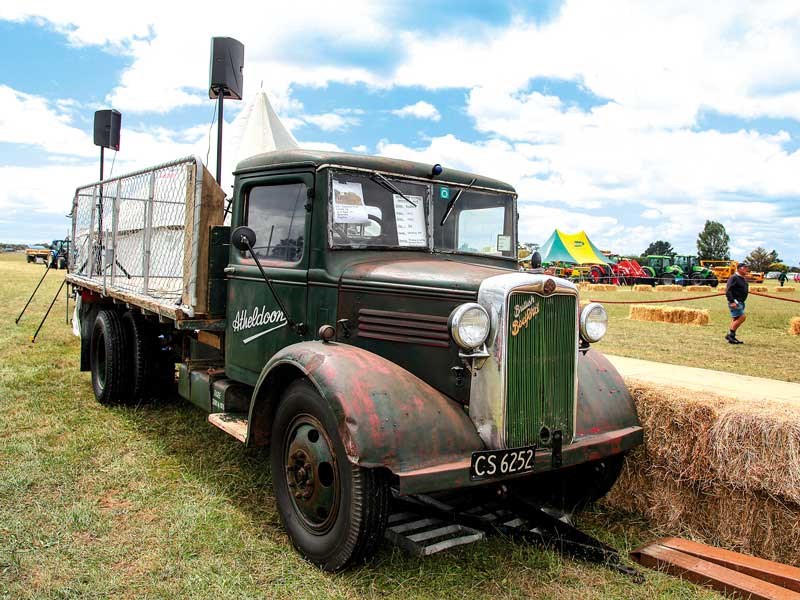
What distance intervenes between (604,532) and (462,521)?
974 mm

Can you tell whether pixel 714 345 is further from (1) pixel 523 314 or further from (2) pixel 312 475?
(2) pixel 312 475

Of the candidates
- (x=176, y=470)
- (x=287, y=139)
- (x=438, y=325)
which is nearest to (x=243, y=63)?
(x=287, y=139)

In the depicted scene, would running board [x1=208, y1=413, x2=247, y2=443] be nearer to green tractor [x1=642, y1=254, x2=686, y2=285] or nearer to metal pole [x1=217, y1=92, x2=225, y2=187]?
metal pole [x1=217, y1=92, x2=225, y2=187]

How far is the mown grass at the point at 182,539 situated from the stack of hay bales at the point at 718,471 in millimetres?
252

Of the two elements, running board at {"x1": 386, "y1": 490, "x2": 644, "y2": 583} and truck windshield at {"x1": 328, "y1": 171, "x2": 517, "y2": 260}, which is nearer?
running board at {"x1": 386, "y1": 490, "x2": 644, "y2": 583}

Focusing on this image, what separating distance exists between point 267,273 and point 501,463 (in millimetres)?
2171

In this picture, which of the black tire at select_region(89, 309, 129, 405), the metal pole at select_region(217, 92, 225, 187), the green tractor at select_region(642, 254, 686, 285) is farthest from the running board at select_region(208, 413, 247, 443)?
the green tractor at select_region(642, 254, 686, 285)

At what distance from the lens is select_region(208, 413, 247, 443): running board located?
421cm

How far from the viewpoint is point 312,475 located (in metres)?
3.58

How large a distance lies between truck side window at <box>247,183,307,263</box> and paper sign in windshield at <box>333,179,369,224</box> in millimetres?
253

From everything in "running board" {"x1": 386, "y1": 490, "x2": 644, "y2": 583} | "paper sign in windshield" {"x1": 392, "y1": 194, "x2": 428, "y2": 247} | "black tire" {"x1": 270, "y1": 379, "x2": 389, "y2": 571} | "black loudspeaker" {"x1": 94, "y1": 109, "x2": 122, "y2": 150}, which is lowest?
"running board" {"x1": 386, "y1": 490, "x2": 644, "y2": 583}

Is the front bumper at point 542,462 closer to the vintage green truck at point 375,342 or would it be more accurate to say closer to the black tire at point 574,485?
the vintage green truck at point 375,342

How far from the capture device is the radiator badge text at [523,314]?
3.43 metres

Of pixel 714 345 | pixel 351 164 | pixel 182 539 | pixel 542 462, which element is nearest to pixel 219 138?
pixel 351 164
